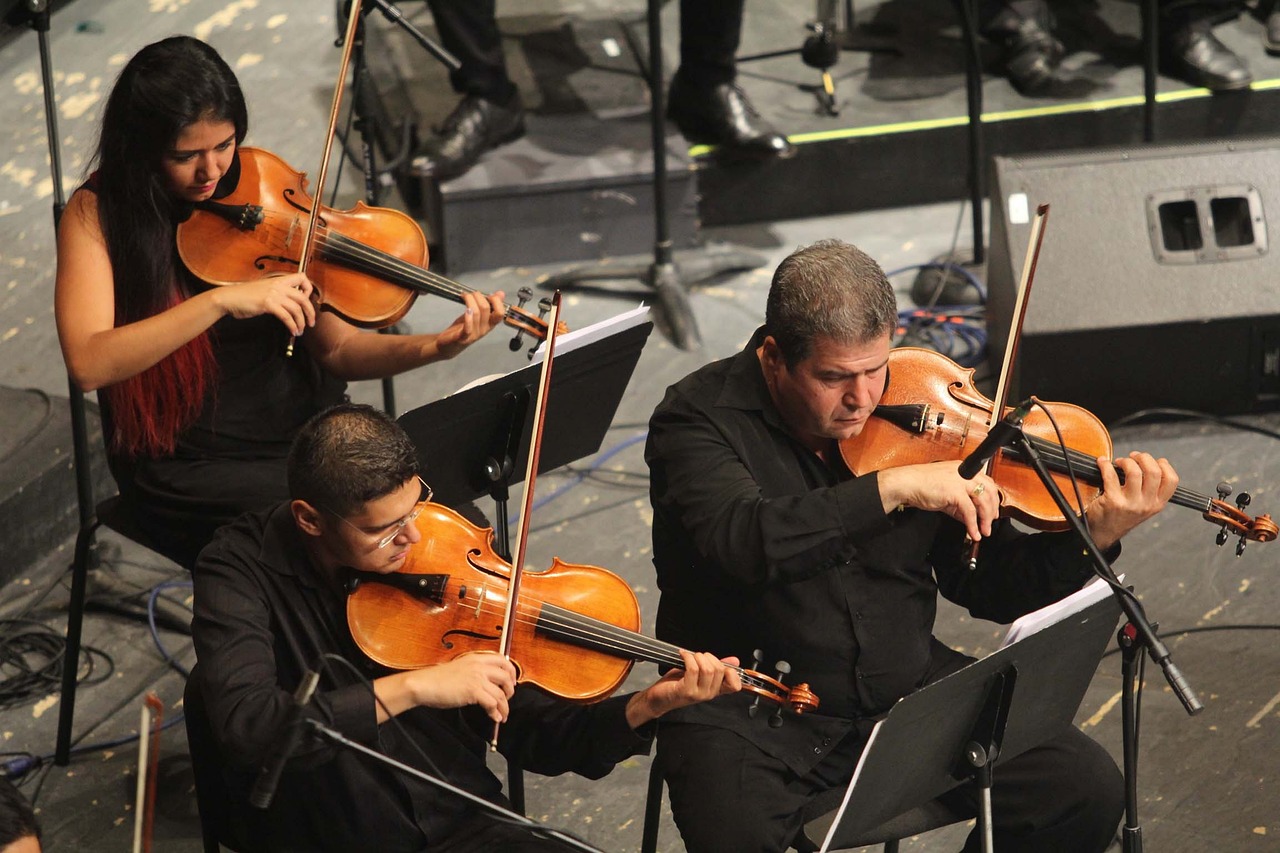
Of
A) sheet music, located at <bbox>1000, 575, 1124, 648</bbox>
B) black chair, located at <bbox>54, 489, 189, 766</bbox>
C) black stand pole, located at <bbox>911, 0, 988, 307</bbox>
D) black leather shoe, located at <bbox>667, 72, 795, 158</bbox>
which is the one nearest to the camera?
sheet music, located at <bbox>1000, 575, 1124, 648</bbox>

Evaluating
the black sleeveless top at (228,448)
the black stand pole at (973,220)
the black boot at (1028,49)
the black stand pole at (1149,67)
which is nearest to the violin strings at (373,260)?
the black sleeveless top at (228,448)

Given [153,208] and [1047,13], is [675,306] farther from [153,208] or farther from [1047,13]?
[153,208]

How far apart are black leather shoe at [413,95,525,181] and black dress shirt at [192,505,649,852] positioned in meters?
2.59

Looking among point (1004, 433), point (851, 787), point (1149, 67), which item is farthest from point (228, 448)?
point (1149, 67)

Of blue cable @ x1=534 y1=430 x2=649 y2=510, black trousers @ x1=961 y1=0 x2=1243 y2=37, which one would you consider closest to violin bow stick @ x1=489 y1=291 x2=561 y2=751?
blue cable @ x1=534 y1=430 x2=649 y2=510

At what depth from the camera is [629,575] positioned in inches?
137

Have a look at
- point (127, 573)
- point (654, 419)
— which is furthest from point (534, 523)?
point (654, 419)

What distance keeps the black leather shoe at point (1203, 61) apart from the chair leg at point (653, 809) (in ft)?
11.9

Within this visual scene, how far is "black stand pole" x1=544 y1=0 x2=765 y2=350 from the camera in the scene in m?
4.22

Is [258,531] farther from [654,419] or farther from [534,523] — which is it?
[534,523]

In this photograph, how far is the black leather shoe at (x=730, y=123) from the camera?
482 centimetres

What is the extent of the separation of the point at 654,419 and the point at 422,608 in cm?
47

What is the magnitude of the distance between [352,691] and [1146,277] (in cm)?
259

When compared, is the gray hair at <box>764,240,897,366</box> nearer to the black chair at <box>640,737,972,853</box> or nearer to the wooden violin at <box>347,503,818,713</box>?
the wooden violin at <box>347,503,818,713</box>
